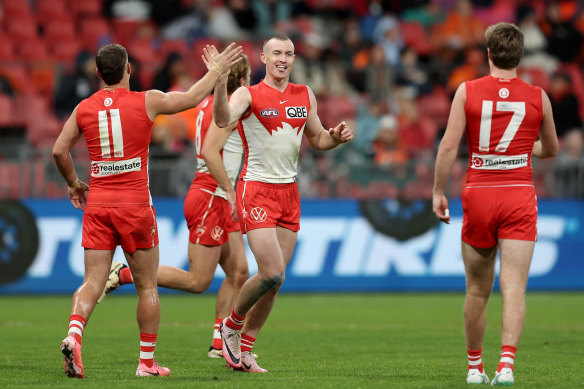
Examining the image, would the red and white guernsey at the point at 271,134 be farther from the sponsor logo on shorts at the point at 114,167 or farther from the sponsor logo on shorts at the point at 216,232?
the sponsor logo on shorts at the point at 216,232

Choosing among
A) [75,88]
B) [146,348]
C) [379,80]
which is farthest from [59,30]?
[146,348]

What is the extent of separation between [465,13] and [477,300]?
16818 millimetres

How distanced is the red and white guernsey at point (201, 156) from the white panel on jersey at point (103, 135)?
77.0 inches

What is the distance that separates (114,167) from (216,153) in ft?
4.88

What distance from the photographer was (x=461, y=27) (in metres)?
22.9

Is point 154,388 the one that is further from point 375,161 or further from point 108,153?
point 375,161

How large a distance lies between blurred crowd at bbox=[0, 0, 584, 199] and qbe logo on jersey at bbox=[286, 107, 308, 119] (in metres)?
7.80

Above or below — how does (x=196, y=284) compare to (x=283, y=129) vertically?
below

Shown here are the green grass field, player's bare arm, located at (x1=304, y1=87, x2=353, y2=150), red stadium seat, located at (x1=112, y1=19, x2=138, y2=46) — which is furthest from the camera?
red stadium seat, located at (x1=112, y1=19, x2=138, y2=46)

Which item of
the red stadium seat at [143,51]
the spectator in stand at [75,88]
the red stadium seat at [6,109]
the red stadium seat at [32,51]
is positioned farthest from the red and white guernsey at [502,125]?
the red stadium seat at [32,51]

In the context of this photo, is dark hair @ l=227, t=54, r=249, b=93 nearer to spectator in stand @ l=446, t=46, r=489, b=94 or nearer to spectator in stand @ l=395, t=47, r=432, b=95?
spectator in stand @ l=395, t=47, r=432, b=95

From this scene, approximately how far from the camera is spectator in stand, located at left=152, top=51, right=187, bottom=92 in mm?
18703

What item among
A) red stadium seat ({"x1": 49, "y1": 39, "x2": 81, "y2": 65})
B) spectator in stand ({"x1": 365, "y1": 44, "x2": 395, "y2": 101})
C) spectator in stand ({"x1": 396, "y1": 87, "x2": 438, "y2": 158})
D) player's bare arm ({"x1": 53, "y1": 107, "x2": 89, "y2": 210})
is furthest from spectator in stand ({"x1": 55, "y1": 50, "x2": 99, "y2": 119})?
player's bare arm ({"x1": 53, "y1": 107, "x2": 89, "y2": 210})

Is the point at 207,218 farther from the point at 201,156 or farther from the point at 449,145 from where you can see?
the point at 449,145
